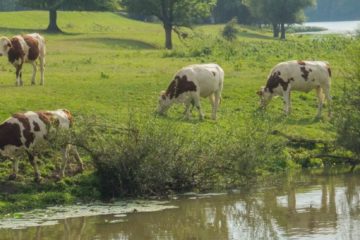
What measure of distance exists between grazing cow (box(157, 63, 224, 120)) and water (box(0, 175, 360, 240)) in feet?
21.3

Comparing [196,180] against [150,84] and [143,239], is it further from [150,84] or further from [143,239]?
[150,84]

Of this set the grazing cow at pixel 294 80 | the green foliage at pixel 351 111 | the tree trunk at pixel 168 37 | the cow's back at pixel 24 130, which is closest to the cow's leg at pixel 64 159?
the cow's back at pixel 24 130

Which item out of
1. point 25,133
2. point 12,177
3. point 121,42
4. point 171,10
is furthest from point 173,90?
point 171,10

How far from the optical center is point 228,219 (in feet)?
69.8

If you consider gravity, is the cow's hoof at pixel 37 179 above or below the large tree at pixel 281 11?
below

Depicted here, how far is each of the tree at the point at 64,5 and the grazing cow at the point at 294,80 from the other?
44.4 m

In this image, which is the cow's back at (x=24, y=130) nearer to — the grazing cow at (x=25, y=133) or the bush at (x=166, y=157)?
the grazing cow at (x=25, y=133)

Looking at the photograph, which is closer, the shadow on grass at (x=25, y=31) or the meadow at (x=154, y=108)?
the meadow at (x=154, y=108)

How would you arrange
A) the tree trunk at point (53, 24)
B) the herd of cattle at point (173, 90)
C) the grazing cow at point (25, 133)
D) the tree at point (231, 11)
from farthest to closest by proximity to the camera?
the tree at point (231, 11)
the tree trunk at point (53, 24)
the herd of cattle at point (173, 90)
the grazing cow at point (25, 133)

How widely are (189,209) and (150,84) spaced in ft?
44.8

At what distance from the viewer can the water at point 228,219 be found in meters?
19.6

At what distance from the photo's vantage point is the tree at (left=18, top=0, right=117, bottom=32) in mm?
76688

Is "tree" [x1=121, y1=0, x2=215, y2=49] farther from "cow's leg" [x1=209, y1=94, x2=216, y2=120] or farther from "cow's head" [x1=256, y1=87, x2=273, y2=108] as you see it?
"cow's leg" [x1=209, y1=94, x2=216, y2=120]

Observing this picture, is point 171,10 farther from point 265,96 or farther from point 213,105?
point 213,105
